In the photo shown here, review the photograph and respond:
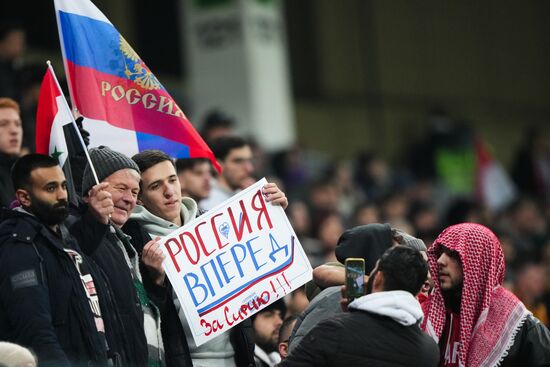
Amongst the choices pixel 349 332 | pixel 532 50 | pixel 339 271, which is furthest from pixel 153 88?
pixel 532 50

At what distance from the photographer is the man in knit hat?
6.04 m

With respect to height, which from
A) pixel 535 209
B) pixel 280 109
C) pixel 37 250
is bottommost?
pixel 535 209

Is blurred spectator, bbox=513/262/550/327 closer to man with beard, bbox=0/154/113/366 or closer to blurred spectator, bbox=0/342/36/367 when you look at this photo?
man with beard, bbox=0/154/113/366

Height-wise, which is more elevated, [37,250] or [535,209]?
[37,250]

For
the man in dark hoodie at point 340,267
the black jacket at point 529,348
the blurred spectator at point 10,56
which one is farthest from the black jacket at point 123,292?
the blurred spectator at point 10,56

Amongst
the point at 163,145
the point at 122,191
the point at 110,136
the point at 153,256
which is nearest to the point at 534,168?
the point at 163,145

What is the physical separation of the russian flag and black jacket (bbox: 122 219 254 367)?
693 mm

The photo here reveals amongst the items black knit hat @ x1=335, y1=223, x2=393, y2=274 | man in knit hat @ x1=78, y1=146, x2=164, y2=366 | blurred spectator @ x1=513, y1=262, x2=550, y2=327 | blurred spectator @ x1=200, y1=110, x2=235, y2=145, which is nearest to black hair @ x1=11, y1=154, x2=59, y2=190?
man in knit hat @ x1=78, y1=146, x2=164, y2=366

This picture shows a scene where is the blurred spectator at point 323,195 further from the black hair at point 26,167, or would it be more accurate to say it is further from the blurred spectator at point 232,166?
the black hair at point 26,167

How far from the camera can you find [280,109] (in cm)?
1562

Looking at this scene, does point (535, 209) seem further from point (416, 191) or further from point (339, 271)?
point (339, 271)

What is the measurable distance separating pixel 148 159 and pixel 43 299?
4.24 feet

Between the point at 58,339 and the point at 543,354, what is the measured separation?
88.8 inches

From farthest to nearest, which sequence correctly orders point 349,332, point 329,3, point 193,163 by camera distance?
point 329,3, point 193,163, point 349,332
